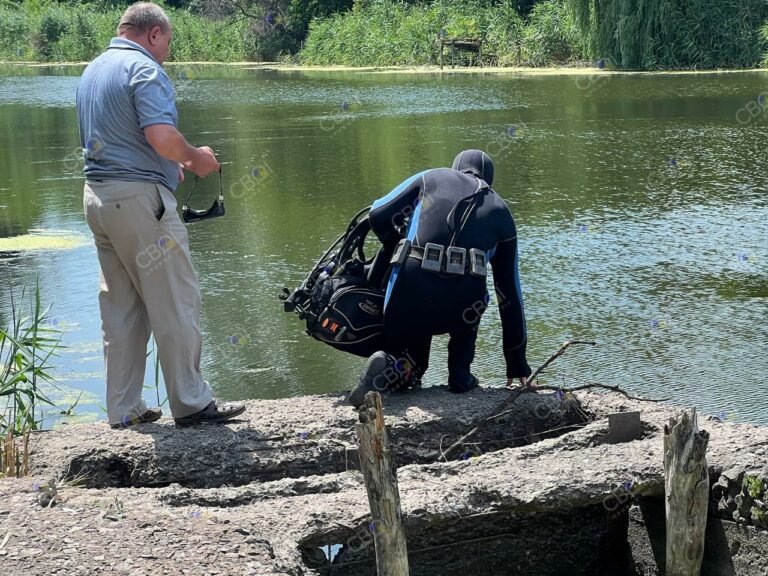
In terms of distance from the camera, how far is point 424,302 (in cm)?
508

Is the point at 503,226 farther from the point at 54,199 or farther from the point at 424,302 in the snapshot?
the point at 54,199

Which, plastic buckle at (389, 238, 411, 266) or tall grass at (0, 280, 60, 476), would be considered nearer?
tall grass at (0, 280, 60, 476)

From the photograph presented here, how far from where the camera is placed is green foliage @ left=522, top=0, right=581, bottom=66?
32.9 m

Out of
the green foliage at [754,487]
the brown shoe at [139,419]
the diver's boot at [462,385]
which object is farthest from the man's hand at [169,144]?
the green foliage at [754,487]

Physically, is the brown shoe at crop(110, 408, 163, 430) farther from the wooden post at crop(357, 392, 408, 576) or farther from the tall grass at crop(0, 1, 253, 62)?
the tall grass at crop(0, 1, 253, 62)

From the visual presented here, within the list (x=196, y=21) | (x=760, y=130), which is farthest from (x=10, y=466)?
(x=196, y=21)

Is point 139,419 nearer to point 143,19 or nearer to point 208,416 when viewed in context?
point 208,416

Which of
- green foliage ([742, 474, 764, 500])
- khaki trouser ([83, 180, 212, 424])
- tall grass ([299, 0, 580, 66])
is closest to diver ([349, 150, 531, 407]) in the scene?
khaki trouser ([83, 180, 212, 424])

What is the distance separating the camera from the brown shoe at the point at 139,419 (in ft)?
16.4

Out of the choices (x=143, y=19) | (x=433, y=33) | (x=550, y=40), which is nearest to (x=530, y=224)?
(x=143, y=19)

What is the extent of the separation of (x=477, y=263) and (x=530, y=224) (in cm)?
573

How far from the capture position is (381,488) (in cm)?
350

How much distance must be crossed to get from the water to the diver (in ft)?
4.56

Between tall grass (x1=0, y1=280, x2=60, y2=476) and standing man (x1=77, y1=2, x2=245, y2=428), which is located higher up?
standing man (x1=77, y1=2, x2=245, y2=428)
